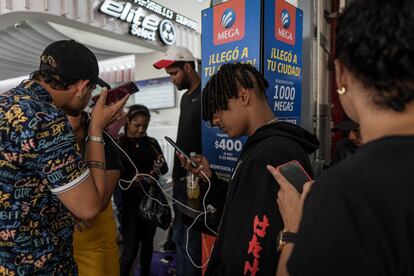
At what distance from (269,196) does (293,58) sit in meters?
1.31

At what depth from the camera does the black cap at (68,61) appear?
3.49 feet

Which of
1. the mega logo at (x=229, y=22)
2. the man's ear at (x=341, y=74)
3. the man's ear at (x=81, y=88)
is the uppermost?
the mega logo at (x=229, y=22)

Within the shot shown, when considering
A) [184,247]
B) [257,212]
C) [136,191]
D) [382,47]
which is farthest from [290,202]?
[136,191]

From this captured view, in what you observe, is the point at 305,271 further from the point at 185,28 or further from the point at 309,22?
the point at 185,28

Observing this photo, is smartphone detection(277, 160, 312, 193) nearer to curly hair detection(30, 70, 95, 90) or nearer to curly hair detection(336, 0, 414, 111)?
curly hair detection(336, 0, 414, 111)

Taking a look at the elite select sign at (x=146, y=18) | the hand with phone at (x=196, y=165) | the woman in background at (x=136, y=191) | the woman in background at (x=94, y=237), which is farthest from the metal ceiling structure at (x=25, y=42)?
the hand with phone at (x=196, y=165)

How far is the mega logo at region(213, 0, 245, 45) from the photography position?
5.60ft

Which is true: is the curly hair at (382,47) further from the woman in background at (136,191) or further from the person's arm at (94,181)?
the woman in background at (136,191)

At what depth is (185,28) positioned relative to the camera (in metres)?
5.12

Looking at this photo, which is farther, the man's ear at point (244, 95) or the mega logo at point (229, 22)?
the mega logo at point (229, 22)

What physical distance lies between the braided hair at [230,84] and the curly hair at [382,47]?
0.61m

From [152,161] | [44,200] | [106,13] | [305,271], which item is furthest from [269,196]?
[106,13]

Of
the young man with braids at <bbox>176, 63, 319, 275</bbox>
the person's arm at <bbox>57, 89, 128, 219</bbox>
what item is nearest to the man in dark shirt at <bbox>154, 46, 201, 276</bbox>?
the person's arm at <bbox>57, 89, 128, 219</bbox>

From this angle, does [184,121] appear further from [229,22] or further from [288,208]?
[288,208]
